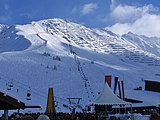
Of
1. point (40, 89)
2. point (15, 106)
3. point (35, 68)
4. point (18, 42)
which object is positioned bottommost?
point (15, 106)

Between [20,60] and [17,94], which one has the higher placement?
[20,60]

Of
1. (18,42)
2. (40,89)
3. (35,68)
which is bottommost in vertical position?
(40,89)

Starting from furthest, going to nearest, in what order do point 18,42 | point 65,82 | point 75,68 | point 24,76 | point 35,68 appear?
point 18,42, point 75,68, point 35,68, point 24,76, point 65,82

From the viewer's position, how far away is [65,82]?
7644 centimetres

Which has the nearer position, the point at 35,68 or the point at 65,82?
the point at 65,82

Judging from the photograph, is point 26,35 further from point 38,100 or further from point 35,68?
point 38,100

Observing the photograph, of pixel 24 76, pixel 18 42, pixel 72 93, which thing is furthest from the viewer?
pixel 18 42

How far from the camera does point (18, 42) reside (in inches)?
7288

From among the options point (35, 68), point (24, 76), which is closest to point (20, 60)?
point (35, 68)

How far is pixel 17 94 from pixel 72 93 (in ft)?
34.0

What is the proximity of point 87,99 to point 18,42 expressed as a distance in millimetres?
128986

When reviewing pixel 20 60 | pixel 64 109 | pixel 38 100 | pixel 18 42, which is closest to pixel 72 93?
pixel 38 100

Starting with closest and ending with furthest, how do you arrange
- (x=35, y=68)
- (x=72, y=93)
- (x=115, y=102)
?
(x=115, y=102), (x=72, y=93), (x=35, y=68)

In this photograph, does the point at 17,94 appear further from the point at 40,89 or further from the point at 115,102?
the point at 115,102
